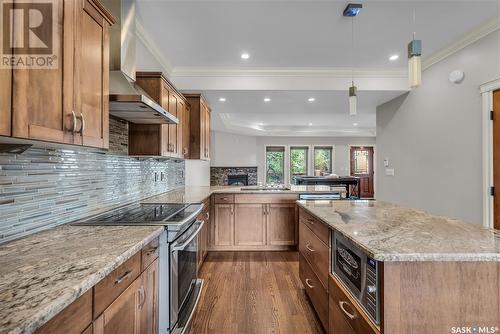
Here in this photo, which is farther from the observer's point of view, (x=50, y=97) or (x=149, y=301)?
(x=149, y=301)

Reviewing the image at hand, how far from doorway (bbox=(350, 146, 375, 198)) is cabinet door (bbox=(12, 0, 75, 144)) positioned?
10055 mm

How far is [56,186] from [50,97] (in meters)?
0.69

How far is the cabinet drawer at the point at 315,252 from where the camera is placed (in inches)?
63.1

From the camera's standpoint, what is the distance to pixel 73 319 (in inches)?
29.4

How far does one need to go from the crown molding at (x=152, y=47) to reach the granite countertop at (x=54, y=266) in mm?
2172

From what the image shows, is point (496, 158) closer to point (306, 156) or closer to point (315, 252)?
point (315, 252)

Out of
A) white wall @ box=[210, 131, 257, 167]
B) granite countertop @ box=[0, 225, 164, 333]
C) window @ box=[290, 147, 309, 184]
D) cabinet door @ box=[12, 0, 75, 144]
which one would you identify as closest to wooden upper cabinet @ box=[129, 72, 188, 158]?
granite countertop @ box=[0, 225, 164, 333]

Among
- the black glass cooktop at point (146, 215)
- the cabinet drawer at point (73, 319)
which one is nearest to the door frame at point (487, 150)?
the black glass cooktop at point (146, 215)

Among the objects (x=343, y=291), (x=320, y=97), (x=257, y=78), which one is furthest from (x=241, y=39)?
(x=343, y=291)

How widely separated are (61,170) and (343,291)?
71.4 inches

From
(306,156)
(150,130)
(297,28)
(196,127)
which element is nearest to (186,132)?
(196,127)

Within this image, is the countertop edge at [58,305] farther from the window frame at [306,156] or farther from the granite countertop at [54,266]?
the window frame at [306,156]

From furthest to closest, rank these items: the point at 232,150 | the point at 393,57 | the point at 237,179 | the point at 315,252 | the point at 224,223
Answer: the point at 237,179 < the point at 232,150 < the point at 224,223 < the point at 393,57 < the point at 315,252

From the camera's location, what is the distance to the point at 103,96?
1.34 metres
